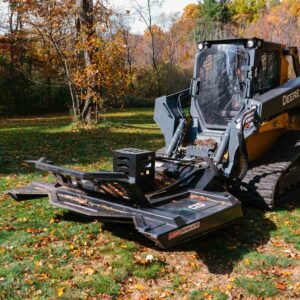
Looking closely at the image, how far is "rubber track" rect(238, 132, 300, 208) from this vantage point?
672cm

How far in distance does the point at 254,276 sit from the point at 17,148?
9.42m

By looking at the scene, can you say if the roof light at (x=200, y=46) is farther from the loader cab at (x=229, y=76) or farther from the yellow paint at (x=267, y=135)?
the yellow paint at (x=267, y=135)

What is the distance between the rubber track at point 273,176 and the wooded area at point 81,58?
1045 cm

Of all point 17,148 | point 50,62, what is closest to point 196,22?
point 50,62

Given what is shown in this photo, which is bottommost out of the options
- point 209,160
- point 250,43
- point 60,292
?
point 60,292

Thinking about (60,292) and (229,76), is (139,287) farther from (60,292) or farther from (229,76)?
(229,76)

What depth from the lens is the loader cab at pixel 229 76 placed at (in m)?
7.07

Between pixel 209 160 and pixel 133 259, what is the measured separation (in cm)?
197

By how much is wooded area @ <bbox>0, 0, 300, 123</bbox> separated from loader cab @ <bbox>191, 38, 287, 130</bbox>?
31.4 ft

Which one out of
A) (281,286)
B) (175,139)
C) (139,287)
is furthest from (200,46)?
(139,287)

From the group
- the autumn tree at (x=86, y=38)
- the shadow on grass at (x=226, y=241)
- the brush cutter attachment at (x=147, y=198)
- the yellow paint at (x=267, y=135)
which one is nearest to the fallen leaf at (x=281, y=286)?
the shadow on grass at (x=226, y=241)

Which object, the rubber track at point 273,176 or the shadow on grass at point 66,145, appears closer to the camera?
the rubber track at point 273,176

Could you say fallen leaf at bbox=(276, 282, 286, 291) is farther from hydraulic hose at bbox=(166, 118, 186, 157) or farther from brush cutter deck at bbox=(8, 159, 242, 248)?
hydraulic hose at bbox=(166, 118, 186, 157)

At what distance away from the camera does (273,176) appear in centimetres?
681
